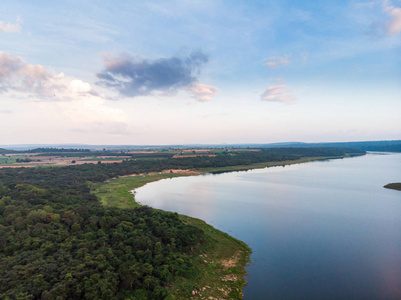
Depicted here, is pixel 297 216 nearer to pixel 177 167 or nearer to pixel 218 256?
pixel 218 256

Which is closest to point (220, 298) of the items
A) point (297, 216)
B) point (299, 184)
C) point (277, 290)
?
point (277, 290)

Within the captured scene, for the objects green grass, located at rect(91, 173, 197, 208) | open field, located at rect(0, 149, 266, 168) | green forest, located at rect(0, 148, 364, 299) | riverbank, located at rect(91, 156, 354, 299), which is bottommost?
riverbank, located at rect(91, 156, 354, 299)

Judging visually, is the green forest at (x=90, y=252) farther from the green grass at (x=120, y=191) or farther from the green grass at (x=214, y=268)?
the green grass at (x=120, y=191)

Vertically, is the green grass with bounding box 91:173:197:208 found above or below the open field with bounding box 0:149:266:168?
below

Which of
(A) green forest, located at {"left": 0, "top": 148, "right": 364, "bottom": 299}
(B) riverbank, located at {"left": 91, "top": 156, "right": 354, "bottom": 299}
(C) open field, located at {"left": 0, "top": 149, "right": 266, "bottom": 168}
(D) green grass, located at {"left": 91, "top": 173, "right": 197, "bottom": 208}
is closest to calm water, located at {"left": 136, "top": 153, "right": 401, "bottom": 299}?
(B) riverbank, located at {"left": 91, "top": 156, "right": 354, "bottom": 299}

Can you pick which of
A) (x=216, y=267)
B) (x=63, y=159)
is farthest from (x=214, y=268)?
(x=63, y=159)

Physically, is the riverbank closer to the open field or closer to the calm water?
the calm water

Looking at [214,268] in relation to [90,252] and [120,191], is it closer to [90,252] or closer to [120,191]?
[90,252]

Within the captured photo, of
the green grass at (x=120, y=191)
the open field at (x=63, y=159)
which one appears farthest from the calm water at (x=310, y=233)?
the open field at (x=63, y=159)

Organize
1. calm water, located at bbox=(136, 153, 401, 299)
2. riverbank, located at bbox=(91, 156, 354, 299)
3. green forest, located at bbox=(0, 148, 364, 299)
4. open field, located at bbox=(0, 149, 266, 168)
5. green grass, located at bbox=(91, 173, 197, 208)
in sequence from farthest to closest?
open field, located at bbox=(0, 149, 266, 168) → green grass, located at bbox=(91, 173, 197, 208) → calm water, located at bbox=(136, 153, 401, 299) → riverbank, located at bbox=(91, 156, 354, 299) → green forest, located at bbox=(0, 148, 364, 299)
